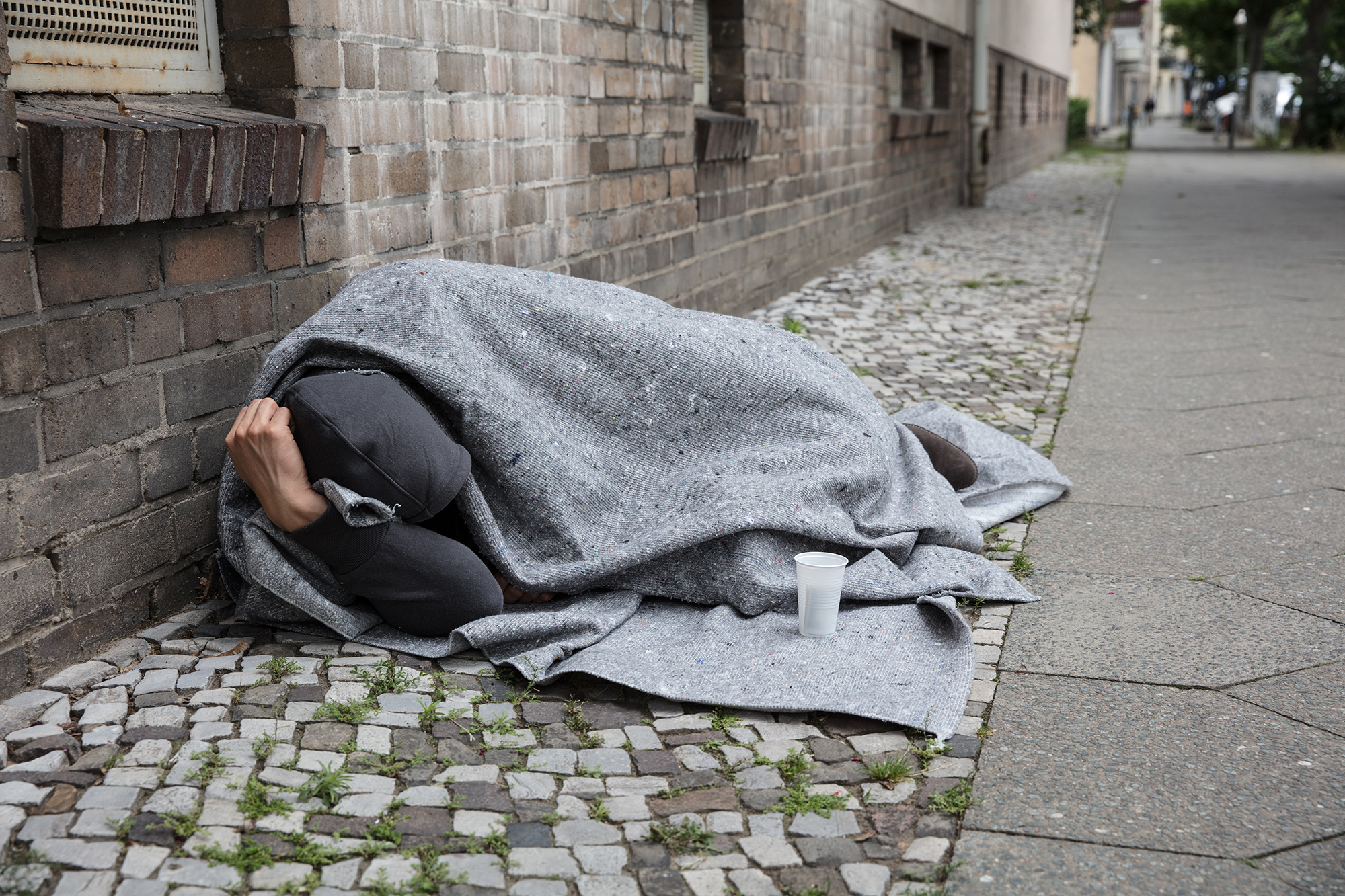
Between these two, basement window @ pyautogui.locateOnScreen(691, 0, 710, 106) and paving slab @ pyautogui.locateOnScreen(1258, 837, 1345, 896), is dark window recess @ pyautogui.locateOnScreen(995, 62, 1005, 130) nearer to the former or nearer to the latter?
basement window @ pyautogui.locateOnScreen(691, 0, 710, 106)

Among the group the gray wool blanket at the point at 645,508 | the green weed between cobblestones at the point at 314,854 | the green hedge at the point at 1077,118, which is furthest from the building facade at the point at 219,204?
the green hedge at the point at 1077,118

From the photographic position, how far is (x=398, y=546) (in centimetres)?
248

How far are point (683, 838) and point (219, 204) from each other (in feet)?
5.82

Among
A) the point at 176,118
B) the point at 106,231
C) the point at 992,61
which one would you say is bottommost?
the point at 106,231

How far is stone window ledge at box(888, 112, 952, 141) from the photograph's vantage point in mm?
10258

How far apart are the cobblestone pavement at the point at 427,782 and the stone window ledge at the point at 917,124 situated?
8149 millimetres

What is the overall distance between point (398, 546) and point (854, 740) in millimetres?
1032

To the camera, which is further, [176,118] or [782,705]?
[176,118]

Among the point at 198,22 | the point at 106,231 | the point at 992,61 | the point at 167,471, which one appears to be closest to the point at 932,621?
the point at 167,471

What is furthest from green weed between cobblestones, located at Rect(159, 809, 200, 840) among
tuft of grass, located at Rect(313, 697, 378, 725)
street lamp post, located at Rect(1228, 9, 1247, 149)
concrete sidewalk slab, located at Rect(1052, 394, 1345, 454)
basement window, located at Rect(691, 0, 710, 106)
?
street lamp post, located at Rect(1228, 9, 1247, 149)

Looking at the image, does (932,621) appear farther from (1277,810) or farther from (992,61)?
(992,61)

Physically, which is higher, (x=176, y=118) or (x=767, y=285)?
(x=176, y=118)

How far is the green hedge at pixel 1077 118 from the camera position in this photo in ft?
112

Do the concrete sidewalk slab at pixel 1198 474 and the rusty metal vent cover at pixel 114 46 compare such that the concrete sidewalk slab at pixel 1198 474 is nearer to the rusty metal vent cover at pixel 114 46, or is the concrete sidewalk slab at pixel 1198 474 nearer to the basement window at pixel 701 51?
the rusty metal vent cover at pixel 114 46
